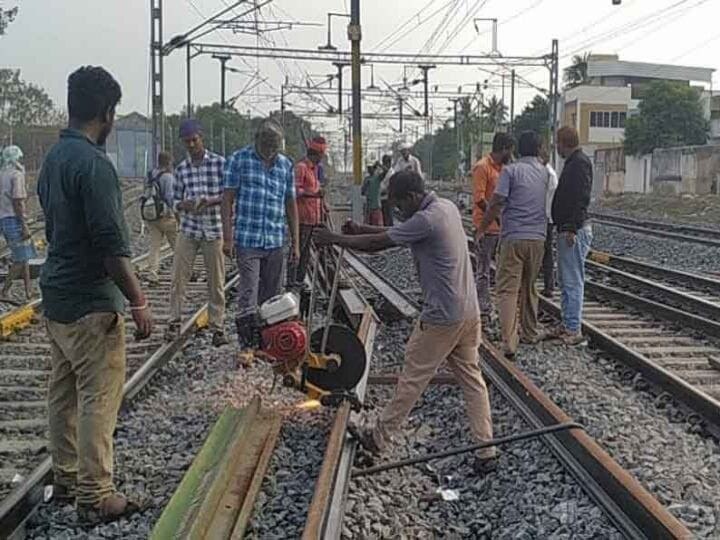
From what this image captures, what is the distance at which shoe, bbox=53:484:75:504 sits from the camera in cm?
457

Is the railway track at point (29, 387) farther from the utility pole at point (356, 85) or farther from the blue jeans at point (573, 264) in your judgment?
the utility pole at point (356, 85)

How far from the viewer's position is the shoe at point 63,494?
457 cm

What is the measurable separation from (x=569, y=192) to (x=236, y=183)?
294 centimetres

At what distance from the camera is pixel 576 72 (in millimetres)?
96625

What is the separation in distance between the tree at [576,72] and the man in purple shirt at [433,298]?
9374cm

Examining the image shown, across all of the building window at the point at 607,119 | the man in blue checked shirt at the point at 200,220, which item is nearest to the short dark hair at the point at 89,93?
the man in blue checked shirt at the point at 200,220

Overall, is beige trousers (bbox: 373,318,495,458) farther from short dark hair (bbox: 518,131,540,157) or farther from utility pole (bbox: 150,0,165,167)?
utility pole (bbox: 150,0,165,167)

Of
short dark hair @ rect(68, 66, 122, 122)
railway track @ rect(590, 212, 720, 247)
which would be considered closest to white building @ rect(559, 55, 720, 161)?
railway track @ rect(590, 212, 720, 247)

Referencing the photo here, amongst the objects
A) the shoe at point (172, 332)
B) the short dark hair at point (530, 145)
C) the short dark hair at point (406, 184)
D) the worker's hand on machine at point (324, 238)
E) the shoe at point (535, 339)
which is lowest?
the shoe at point (535, 339)

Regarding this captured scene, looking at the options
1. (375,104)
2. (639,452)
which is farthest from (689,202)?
(639,452)

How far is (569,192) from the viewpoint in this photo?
7.89m

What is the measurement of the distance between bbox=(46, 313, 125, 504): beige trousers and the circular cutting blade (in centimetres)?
157

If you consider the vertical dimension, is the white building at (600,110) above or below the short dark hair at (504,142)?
above

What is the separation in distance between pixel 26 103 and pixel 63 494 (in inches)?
2679
